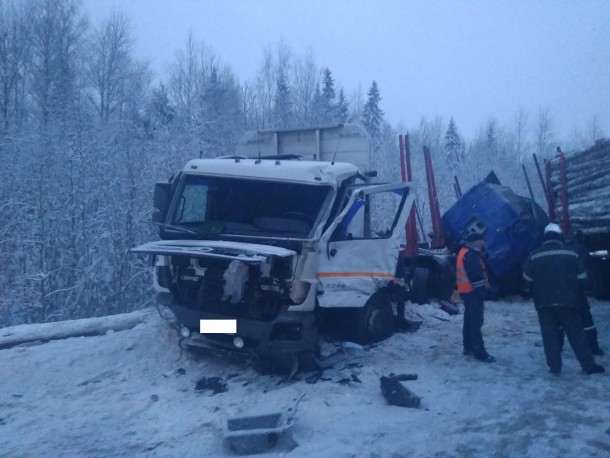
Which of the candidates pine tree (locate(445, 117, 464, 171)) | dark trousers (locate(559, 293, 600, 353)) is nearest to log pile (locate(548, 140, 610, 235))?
dark trousers (locate(559, 293, 600, 353))

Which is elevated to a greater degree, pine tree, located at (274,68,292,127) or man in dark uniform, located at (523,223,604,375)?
pine tree, located at (274,68,292,127)

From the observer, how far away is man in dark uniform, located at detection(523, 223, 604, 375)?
624 cm

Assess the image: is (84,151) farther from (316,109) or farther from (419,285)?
(316,109)

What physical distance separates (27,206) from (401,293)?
1104 cm

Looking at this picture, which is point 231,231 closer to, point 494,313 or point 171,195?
point 171,195

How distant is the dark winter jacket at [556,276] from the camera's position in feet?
20.5

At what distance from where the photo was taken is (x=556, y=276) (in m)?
6.31

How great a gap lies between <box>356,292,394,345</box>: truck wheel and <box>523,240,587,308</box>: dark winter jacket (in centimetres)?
204

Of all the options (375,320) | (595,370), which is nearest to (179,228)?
(375,320)

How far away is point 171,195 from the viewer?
7.30 metres

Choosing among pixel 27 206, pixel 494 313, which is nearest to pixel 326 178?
pixel 494 313

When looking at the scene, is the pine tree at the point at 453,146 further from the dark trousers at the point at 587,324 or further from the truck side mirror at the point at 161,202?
the truck side mirror at the point at 161,202

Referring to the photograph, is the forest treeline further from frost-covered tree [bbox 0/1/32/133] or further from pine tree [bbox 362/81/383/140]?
pine tree [bbox 362/81/383/140]

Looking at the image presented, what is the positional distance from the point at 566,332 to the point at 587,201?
4522mm
